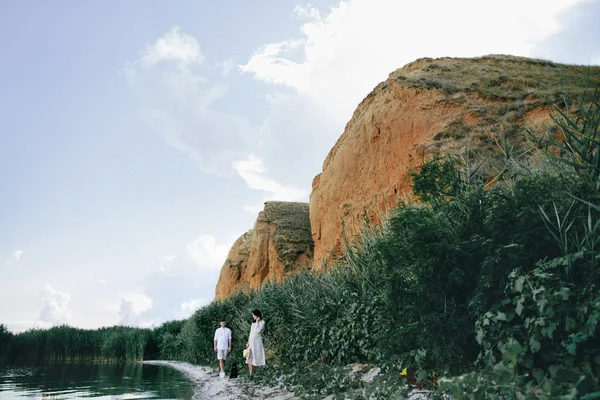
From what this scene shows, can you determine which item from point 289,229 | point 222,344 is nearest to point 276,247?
point 289,229

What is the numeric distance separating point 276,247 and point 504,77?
1548cm

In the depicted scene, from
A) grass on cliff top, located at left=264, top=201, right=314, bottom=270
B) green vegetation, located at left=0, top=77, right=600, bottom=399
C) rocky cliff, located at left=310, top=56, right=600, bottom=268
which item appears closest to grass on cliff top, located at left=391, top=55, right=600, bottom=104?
rocky cliff, located at left=310, top=56, right=600, bottom=268

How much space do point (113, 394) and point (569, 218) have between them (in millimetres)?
11480

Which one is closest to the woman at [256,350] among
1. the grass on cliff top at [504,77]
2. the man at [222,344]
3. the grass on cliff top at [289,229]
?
the man at [222,344]

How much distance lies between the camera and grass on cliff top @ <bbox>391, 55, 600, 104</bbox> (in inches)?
653

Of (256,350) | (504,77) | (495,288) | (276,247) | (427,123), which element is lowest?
(256,350)

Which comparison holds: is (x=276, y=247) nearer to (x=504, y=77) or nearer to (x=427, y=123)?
Result: (x=427, y=123)

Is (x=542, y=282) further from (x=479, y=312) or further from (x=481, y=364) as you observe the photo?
(x=481, y=364)

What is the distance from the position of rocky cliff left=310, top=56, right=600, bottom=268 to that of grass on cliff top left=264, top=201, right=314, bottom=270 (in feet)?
14.7

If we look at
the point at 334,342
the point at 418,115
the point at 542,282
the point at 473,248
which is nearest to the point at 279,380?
the point at 334,342

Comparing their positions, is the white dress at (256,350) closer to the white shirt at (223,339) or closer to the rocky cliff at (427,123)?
the white shirt at (223,339)

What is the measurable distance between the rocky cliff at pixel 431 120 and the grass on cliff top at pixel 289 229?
449 cm

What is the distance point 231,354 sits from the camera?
57.8 feet

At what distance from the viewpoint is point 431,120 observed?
16656mm
